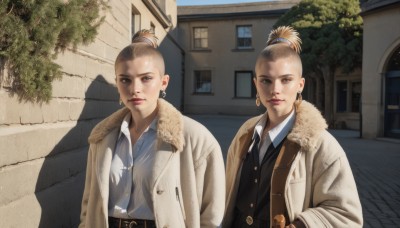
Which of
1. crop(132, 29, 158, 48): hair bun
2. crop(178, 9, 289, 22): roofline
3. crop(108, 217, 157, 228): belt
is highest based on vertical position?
crop(178, 9, 289, 22): roofline

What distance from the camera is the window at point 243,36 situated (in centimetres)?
2675

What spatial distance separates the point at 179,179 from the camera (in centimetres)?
233

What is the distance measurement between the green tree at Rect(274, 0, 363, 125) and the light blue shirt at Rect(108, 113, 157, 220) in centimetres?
1682

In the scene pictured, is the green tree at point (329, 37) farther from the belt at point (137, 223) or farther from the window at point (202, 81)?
the belt at point (137, 223)

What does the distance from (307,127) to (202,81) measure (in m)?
25.3

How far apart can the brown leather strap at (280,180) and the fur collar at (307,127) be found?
0.18ft

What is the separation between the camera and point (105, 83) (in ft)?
16.9

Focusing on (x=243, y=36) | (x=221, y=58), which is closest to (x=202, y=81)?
(x=221, y=58)

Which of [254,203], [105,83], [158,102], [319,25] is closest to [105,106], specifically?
[105,83]

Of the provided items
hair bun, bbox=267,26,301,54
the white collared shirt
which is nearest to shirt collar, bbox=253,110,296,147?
the white collared shirt

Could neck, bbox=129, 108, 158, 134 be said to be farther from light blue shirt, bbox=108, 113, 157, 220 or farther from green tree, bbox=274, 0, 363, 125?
green tree, bbox=274, 0, 363, 125

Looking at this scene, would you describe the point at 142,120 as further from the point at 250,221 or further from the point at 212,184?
the point at 250,221

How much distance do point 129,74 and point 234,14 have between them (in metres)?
25.1

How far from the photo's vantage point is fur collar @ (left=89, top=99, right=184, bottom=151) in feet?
7.49
